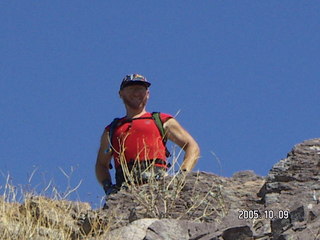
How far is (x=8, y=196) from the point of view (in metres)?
12.1

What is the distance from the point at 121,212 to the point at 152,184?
423 mm

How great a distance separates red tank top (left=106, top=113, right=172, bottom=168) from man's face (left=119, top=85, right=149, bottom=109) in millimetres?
178

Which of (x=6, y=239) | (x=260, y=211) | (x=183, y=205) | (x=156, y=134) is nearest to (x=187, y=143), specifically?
(x=156, y=134)

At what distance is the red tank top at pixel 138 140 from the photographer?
1321 centimetres

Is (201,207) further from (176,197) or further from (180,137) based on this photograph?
(180,137)

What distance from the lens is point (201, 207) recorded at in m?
12.2

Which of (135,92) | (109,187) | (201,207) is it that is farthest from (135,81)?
(201,207)

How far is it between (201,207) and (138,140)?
1436 millimetres

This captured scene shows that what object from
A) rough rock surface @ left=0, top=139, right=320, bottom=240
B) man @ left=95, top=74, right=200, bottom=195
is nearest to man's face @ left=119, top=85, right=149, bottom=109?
man @ left=95, top=74, right=200, bottom=195

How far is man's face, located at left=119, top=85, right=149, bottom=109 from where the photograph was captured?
13.8 meters

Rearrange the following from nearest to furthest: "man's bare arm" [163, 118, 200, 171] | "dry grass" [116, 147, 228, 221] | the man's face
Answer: "dry grass" [116, 147, 228, 221] → "man's bare arm" [163, 118, 200, 171] → the man's face

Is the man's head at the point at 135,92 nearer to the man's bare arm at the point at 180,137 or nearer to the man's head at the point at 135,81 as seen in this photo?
the man's head at the point at 135,81

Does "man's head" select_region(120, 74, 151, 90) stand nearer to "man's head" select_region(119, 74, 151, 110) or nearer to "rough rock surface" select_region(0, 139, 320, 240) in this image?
"man's head" select_region(119, 74, 151, 110)

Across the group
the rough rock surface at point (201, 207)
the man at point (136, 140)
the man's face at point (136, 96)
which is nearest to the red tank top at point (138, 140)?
the man at point (136, 140)
